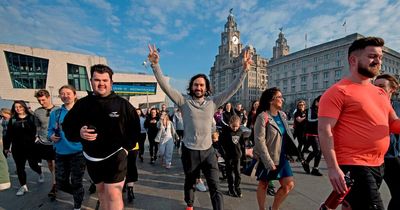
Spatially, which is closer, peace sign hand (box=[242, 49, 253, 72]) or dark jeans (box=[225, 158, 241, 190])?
peace sign hand (box=[242, 49, 253, 72])

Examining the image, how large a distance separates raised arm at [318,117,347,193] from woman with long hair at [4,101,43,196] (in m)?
5.06

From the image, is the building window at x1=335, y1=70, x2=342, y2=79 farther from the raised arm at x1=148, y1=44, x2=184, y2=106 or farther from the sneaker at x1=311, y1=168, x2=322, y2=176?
the raised arm at x1=148, y1=44, x2=184, y2=106

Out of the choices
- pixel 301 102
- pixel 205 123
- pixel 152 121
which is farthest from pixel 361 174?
pixel 152 121

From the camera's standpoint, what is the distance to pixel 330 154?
5.62ft

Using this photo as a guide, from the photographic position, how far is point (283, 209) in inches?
135

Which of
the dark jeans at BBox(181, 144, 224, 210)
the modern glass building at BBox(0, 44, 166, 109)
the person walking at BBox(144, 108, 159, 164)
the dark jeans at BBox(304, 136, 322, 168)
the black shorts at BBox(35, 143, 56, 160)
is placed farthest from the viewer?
the modern glass building at BBox(0, 44, 166, 109)

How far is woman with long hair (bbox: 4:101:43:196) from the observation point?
13.9 feet

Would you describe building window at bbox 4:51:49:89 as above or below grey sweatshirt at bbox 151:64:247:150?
above

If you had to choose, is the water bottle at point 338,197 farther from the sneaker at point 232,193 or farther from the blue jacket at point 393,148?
the sneaker at point 232,193

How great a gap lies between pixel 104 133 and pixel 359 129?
7.88ft

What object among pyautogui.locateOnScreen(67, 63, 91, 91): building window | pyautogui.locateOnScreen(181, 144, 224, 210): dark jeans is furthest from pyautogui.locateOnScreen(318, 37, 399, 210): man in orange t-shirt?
pyautogui.locateOnScreen(67, 63, 91, 91): building window

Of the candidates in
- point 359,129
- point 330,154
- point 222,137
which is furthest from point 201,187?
point 359,129

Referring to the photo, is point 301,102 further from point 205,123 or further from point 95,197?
point 95,197

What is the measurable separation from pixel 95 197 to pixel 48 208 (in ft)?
2.36
